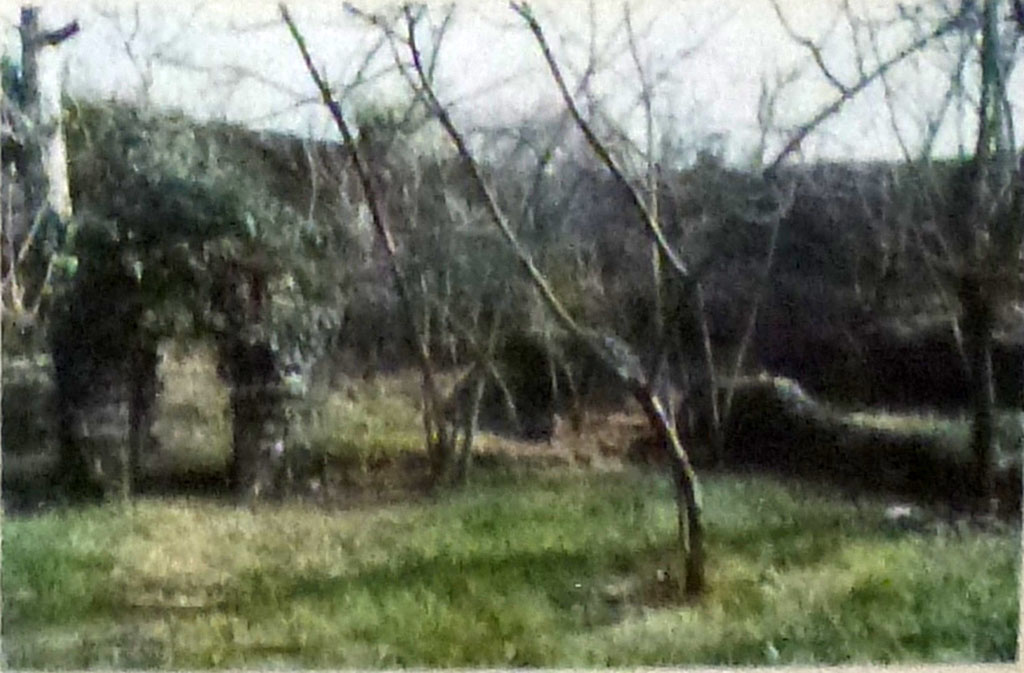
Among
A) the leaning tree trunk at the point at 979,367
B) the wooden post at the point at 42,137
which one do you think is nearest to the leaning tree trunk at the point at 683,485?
the leaning tree trunk at the point at 979,367

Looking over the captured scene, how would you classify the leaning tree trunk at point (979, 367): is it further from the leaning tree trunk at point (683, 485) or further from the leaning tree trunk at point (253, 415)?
the leaning tree trunk at point (253, 415)

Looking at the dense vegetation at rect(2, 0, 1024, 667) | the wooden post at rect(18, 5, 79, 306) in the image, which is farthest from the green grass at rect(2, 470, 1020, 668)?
the wooden post at rect(18, 5, 79, 306)

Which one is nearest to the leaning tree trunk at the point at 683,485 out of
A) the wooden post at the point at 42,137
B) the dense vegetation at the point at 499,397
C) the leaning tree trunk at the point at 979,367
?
the dense vegetation at the point at 499,397

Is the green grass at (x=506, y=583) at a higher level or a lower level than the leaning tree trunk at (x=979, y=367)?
lower

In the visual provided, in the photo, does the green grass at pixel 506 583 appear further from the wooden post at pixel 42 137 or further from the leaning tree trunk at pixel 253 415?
the wooden post at pixel 42 137

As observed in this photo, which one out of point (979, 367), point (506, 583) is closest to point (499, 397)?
point (506, 583)

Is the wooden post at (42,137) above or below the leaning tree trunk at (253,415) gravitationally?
above

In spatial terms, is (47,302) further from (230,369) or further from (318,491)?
(318,491)

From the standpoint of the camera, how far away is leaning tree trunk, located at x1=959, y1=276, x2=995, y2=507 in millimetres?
1428

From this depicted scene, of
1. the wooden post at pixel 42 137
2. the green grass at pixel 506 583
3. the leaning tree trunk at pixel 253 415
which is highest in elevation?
the wooden post at pixel 42 137

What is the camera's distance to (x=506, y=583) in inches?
55.4

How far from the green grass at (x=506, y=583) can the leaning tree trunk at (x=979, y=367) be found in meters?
0.09

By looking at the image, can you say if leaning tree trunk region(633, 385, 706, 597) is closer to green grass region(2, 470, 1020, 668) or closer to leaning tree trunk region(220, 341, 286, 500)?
green grass region(2, 470, 1020, 668)

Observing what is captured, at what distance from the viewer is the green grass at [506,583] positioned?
1.38m
